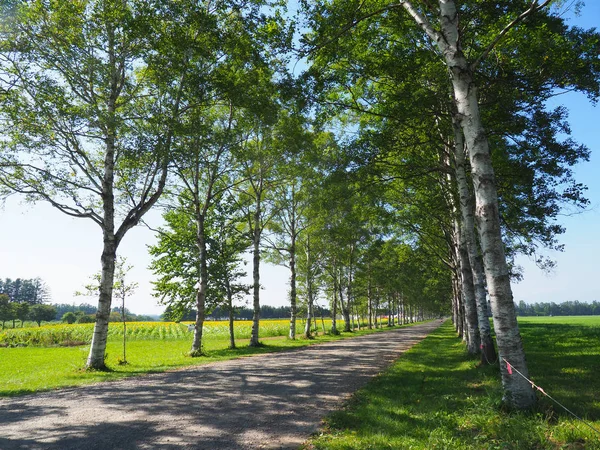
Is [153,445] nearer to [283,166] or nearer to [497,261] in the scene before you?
[497,261]

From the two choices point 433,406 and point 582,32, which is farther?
point 582,32

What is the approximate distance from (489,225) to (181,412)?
7.45 m

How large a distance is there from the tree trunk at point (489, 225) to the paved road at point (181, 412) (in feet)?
12.4

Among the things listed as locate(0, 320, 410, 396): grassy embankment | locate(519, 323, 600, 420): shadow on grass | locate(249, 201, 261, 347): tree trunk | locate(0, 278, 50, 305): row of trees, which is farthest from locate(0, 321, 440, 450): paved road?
locate(0, 278, 50, 305): row of trees

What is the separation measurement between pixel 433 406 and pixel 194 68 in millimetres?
16321

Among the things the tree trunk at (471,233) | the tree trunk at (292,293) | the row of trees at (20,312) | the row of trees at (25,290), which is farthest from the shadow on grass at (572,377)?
the row of trees at (25,290)

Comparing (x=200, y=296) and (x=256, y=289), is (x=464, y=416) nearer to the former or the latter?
(x=200, y=296)

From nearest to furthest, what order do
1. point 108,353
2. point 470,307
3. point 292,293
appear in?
point 470,307, point 108,353, point 292,293

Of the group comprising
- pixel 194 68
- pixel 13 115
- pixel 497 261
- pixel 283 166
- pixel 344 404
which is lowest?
pixel 344 404

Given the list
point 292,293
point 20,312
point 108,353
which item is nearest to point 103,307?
point 108,353

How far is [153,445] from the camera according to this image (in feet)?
17.7

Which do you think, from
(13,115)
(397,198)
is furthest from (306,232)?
(13,115)

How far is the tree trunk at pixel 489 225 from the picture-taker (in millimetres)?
5938

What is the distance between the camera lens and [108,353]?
16.7 meters
